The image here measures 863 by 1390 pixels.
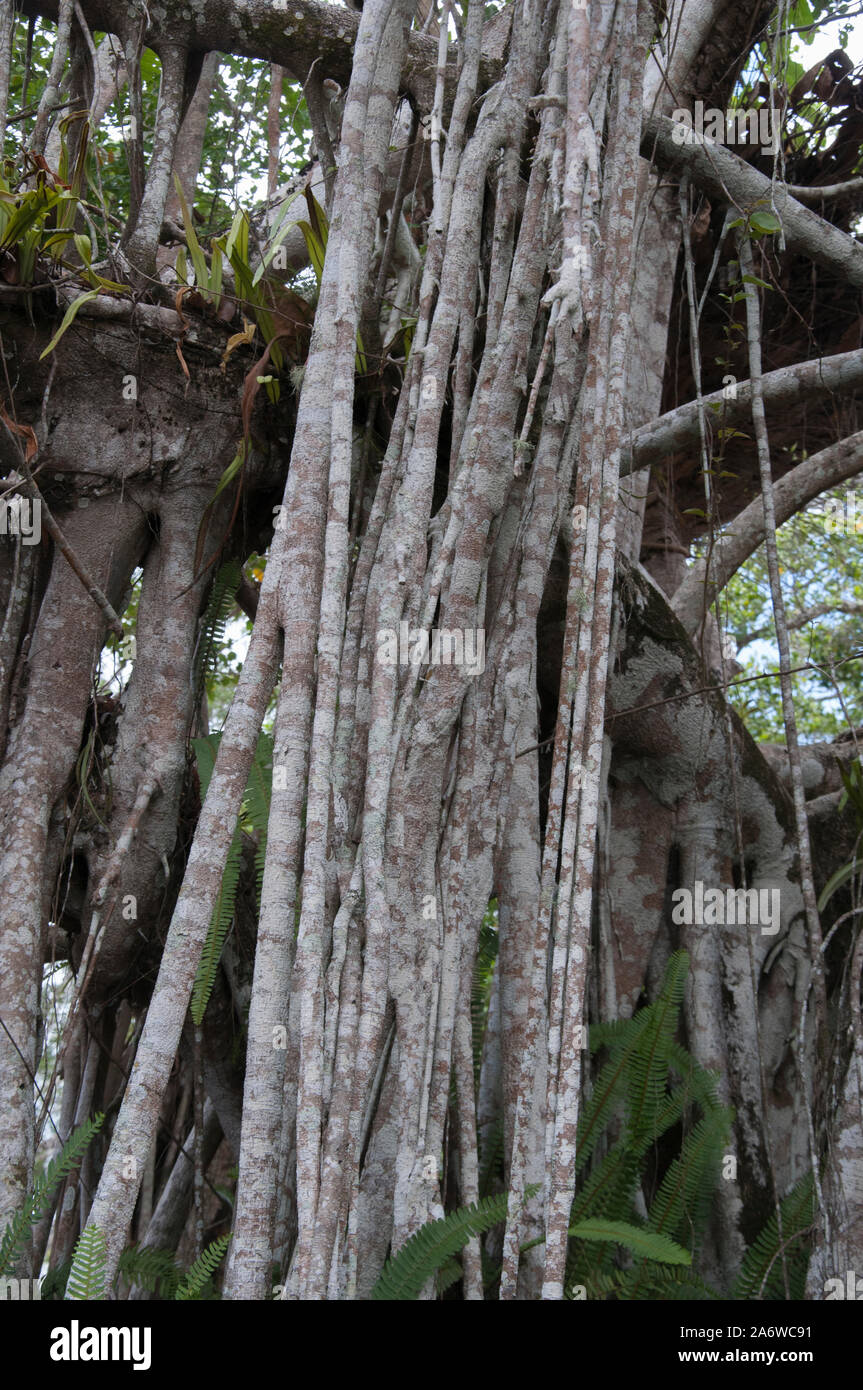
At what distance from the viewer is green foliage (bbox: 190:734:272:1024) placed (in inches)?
89.7

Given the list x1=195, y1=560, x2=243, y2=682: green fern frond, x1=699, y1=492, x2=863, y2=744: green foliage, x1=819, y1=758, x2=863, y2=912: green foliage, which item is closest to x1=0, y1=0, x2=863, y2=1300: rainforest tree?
x1=195, y1=560, x2=243, y2=682: green fern frond

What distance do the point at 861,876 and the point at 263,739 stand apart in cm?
147

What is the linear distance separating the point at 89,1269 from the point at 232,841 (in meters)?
0.81

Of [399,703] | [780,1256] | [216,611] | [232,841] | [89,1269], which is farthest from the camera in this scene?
[216,611]

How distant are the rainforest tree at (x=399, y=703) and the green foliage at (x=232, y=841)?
0.03 ft

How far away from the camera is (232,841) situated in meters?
2.28

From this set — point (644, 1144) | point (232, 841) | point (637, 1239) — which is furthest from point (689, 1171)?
point (232, 841)

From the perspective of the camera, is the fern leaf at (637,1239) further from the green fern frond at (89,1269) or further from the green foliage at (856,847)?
the green foliage at (856,847)

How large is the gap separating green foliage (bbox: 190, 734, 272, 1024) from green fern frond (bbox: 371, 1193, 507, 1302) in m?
0.63

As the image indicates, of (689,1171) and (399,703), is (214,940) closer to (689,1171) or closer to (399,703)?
(399,703)

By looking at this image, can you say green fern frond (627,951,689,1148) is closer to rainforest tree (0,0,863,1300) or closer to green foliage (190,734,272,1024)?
rainforest tree (0,0,863,1300)

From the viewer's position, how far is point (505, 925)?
2367 millimetres
